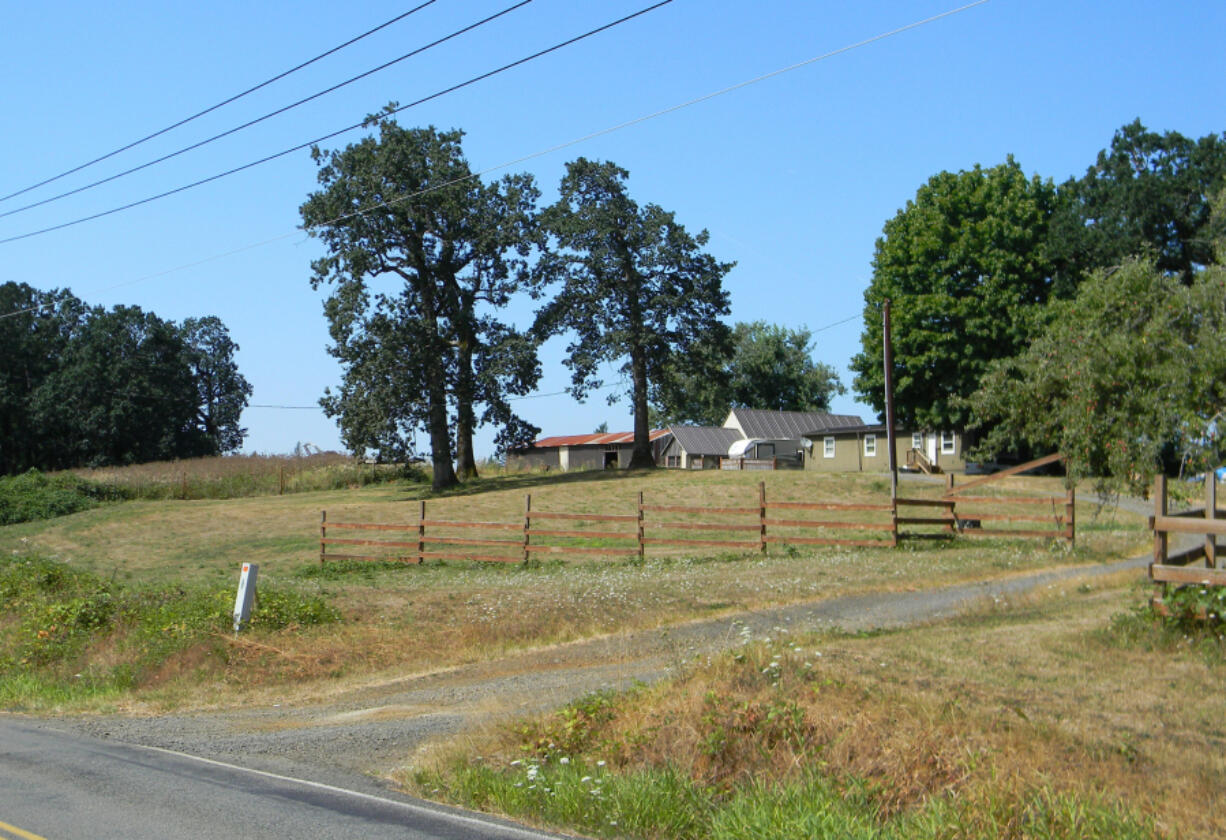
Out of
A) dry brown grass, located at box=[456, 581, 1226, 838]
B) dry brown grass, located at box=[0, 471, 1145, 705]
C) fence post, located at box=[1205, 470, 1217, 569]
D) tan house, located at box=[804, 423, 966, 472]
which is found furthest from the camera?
tan house, located at box=[804, 423, 966, 472]

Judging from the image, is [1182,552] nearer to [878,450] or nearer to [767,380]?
[878,450]

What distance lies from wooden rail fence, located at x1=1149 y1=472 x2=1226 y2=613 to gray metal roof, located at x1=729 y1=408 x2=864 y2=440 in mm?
61193

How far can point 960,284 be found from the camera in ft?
160

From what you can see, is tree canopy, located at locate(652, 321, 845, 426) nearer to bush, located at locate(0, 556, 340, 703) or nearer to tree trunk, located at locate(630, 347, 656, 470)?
tree trunk, located at locate(630, 347, 656, 470)

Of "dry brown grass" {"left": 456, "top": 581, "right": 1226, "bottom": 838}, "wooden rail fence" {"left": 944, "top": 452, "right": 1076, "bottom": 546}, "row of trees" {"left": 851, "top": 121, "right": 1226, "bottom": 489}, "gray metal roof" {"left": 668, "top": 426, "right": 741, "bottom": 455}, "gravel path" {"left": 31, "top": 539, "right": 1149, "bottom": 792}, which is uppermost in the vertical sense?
"row of trees" {"left": 851, "top": 121, "right": 1226, "bottom": 489}

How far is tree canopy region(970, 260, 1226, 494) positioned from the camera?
37.3 ft

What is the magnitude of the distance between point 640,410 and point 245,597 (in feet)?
130

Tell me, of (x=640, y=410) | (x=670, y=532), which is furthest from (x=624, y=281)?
(x=670, y=532)

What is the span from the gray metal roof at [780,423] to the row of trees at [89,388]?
160 ft

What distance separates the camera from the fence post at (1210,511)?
468 inches

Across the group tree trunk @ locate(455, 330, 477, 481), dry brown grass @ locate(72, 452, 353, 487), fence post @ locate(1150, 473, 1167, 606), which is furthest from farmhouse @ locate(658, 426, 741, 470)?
fence post @ locate(1150, 473, 1167, 606)

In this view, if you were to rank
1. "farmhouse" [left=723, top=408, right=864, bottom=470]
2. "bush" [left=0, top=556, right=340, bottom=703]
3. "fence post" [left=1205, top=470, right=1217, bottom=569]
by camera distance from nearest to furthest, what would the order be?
"fence post" [left=1205, top=470, right=1217, bottom=569] < "bush" [left=0, top=556, right=340, bottom=703] < "farmhouse" [left=723, top=408, right=864, bottom=470]

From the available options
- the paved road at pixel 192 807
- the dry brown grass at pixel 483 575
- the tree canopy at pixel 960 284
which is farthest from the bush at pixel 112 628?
the tree canopy at pixel 960 284

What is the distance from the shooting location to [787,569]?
2142 cm
